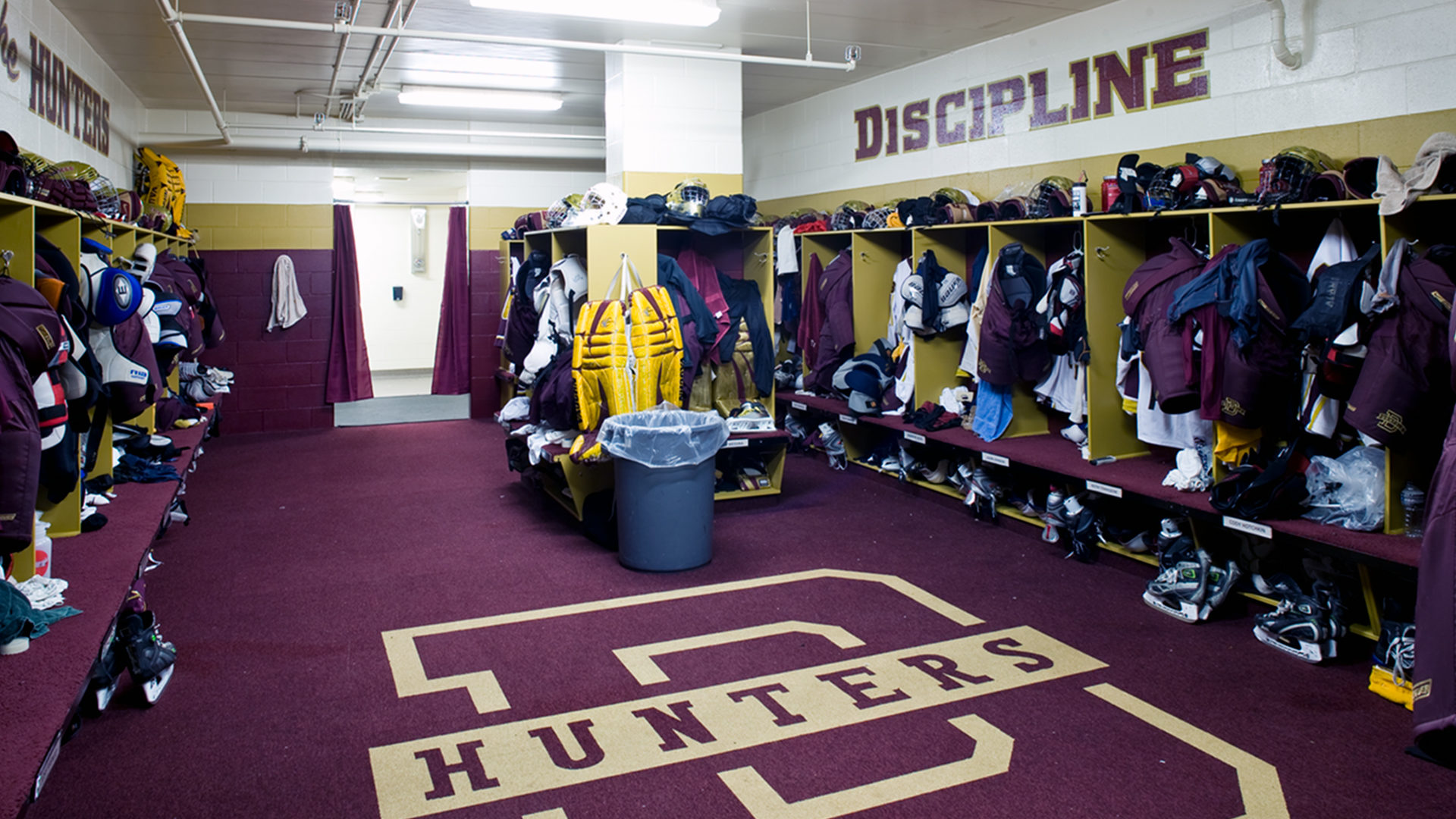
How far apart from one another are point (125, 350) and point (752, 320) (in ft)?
11.1

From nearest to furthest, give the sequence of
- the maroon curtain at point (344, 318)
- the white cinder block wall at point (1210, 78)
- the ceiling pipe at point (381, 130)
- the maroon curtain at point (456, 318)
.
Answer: the white cinder block wall at point (1210, 78), the ceiling pipe at point (381, 130), the maroon curtain at point (344, 318), the maroon curtain at point (456, 318)

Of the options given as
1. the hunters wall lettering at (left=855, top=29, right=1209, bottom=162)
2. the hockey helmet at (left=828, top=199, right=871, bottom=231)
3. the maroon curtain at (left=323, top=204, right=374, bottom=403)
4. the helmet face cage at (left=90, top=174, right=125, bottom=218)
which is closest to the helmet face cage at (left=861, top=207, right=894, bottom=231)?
the hockey helmet at (left=828, top=199, right=871, bottom=231)

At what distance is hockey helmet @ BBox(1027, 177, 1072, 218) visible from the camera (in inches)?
204

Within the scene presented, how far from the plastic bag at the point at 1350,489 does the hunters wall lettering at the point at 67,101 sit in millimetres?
6180

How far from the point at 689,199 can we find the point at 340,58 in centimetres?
286

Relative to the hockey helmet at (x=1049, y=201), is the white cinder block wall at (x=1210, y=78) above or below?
above

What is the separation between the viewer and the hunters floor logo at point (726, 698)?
106 inches

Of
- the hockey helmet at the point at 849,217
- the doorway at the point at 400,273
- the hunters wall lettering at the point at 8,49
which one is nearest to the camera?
the hunters wall lettering at the point at 8,49

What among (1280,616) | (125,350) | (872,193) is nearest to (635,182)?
(872,193)

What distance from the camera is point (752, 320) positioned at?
6.30m

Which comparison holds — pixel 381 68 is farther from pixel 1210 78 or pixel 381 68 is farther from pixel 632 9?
pixel 1210 78

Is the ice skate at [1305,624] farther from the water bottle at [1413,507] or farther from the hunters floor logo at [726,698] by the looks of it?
the hunters floor logo at [726,698]

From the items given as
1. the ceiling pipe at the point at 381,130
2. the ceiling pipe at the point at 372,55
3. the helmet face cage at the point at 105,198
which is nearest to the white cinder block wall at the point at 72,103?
the helmet face cage at the point at 105,198

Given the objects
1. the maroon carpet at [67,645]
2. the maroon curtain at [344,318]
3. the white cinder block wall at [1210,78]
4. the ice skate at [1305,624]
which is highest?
the white cinder block wall at [1210,78]
